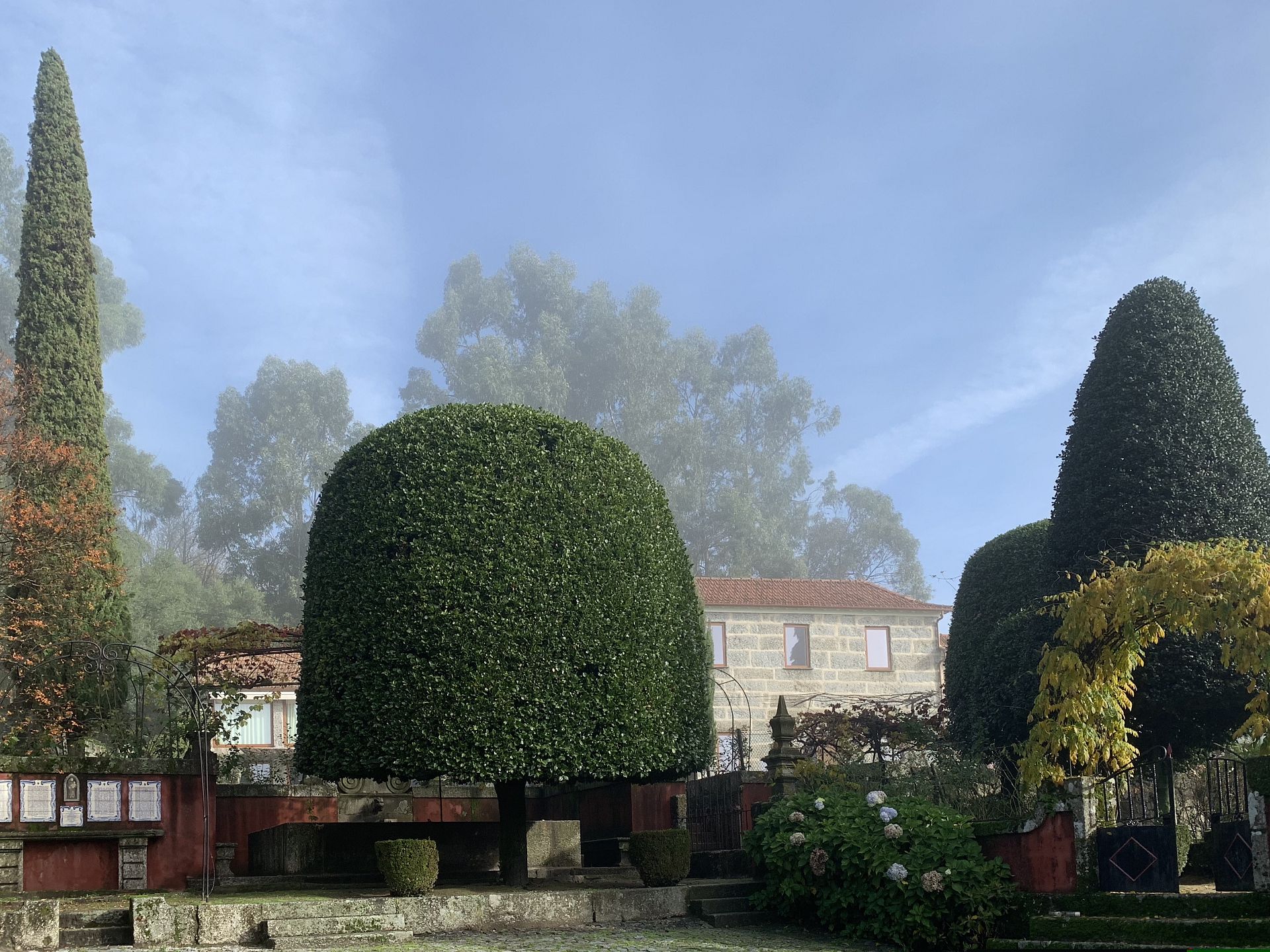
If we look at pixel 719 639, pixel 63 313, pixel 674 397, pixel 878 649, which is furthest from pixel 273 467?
pixel 63 313

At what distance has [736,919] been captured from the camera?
14078mm

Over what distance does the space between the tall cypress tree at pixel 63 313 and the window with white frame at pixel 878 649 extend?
65.4 feet

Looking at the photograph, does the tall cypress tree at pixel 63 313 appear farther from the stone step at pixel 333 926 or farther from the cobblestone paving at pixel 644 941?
the cobblestone paving at pixel 644 941

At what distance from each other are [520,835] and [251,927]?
339 centimetres

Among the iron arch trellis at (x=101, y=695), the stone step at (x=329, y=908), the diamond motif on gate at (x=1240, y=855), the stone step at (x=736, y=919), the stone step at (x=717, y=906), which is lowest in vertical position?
the stone step at (x=736, y=919)

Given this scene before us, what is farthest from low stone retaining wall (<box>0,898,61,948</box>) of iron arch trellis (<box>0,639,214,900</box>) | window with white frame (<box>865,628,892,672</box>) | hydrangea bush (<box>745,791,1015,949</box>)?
window with white frame (<box>865,628,892,672</box>)

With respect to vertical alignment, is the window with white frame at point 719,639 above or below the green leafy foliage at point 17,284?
below

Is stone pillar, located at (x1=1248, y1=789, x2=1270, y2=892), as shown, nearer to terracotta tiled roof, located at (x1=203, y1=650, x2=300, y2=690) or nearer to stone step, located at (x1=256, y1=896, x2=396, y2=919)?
stone step, located at (x1=256, y1=896, x2=396, y2=919)

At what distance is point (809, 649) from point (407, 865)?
2069 centimetres

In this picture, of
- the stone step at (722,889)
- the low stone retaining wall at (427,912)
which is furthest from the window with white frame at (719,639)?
the low stone retaining wall at (427,912)

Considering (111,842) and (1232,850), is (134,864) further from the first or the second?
(1232,850)

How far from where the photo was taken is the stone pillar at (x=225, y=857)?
16.0 meters

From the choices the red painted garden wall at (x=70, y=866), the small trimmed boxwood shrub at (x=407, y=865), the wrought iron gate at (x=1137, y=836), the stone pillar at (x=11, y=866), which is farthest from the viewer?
the red painted garden wall at (x=70, y=866)

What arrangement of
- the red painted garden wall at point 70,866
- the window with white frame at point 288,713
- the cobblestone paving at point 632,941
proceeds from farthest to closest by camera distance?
the window with white frame at point 288,713
the red painted garden wall at point 70,866
the cobblestone paving at point 632,941
